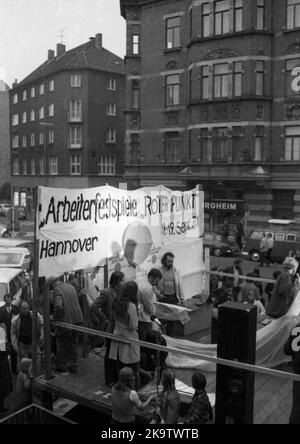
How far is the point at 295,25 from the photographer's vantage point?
2967cm

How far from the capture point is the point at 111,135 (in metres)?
55.1

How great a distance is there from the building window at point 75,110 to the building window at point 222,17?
84.0ft

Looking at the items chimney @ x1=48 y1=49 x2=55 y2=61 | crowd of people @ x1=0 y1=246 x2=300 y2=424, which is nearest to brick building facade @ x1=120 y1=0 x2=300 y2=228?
crowd of people @ x1=0 y1=246 x2=300 y2=424

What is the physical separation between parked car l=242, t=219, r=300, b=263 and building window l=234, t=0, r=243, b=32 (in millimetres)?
12625

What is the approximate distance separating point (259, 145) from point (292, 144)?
193 cm

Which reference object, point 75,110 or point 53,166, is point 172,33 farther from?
point 53,166

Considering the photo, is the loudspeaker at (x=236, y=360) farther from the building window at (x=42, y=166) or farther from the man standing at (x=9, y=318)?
the building window at (x=42, y=166)

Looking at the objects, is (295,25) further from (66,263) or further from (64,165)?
(64,165)

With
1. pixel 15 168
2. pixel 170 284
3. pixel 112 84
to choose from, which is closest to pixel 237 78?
pixel 170 284

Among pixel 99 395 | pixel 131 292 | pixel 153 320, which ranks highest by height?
pixel 131 292

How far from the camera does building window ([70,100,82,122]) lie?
178 feet

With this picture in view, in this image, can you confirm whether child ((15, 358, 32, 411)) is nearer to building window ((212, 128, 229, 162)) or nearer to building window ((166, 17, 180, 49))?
building window ((212, 128, 229, 162))

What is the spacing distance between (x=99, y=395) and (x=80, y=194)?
10.0 ft
